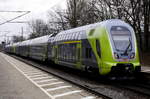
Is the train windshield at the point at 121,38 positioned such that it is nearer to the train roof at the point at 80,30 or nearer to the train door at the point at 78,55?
the train roof at the point at 80,30

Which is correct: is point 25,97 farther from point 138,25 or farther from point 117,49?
point 138,25

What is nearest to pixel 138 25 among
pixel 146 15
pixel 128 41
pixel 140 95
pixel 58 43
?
pixel 146 15

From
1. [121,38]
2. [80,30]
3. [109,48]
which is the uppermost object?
[80,30]

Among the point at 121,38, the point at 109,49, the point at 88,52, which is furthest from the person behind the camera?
the point at 88,52

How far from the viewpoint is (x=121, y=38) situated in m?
13.5

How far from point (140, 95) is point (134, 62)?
117 inches

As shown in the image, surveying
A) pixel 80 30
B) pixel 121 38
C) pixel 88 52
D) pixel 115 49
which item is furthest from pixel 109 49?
pixel 80 30

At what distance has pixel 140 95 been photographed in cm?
1075

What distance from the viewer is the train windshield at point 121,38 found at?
13.3 metres

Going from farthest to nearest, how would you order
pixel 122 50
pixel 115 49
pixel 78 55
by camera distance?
1. pixel 78 55
2. pixel 122 50
3. pixel 115 49

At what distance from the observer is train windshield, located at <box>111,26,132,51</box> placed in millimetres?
13266

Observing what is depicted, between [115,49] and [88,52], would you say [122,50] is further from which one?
[88,52]

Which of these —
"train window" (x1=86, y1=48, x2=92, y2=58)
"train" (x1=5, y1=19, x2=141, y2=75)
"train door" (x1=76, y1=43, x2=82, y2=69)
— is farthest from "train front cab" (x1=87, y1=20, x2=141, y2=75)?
"train door" (x1=76, y1=43, x2=82, y2=69)

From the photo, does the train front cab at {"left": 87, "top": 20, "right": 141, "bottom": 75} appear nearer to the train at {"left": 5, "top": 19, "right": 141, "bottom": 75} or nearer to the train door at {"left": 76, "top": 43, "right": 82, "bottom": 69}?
the train at {"left": 5, "top": 19, "right": 141, "bottom": 75}
